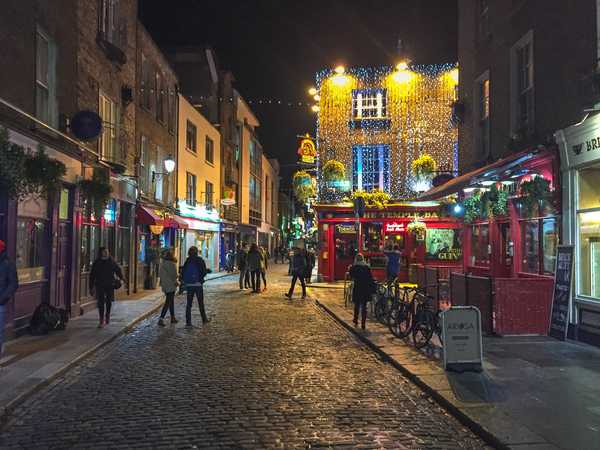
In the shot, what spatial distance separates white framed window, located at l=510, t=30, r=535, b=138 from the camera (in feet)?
40.7

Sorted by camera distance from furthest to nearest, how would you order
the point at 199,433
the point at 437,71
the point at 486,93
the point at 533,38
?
the point at 437,71 < the point at 486,93 < the point at 533,38 < the point at 199,433

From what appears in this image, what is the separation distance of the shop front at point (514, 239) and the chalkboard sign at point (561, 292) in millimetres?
177

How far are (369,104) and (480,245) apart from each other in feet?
36.1

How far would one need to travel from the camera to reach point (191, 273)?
41.6 feet

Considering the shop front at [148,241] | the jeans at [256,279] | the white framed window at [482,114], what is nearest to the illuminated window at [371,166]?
the jeans at [256,279]

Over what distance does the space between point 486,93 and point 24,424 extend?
45.1 ft

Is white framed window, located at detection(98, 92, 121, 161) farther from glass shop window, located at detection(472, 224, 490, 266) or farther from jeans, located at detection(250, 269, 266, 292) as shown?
glass shop window, located at detection(472, 224, 490, 266)

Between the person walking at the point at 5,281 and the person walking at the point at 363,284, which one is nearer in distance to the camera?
the person walking at the point at 5,281

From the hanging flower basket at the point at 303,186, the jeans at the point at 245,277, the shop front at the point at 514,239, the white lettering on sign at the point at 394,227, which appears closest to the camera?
the shop front at the point at 514,239

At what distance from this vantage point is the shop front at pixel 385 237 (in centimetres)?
2469

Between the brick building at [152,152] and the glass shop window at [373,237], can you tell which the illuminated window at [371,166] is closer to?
the glass shop window at [373,237]

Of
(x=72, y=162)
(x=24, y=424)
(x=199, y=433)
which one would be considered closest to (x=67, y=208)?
(x=72, y=162)

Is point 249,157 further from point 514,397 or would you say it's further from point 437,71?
point 514,397

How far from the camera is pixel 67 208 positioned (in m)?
13.6
